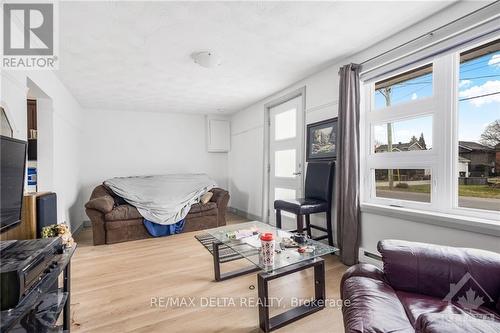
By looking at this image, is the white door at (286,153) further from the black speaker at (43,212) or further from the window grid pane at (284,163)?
the black speaker at (43,212)

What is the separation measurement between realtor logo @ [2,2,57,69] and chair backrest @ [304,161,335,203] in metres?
2.80

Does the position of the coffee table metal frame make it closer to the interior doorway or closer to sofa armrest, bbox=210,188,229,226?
the interior doorway

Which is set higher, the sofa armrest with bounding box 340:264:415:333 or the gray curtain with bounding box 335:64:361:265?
the gray curtain with bounding box 335:64:361:265

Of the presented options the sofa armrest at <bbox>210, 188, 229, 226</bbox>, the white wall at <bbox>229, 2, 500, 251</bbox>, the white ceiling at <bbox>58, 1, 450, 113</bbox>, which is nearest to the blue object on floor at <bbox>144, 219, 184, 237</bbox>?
the sofa armrest at <bbox>210, 188, 229, 226</bbox>

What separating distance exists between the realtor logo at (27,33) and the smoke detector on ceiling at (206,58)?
1.15m

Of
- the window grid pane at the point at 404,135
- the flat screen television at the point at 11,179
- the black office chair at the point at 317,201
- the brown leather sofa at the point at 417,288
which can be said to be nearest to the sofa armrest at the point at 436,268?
the brown leather sofa at the point at 417,288

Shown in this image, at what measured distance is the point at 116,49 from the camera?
2.33 m

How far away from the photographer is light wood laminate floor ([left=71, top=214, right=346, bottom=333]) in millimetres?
1643

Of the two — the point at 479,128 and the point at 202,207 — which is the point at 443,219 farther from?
the point at 202,207

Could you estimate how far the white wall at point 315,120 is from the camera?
1809mm

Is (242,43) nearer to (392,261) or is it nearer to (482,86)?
(482,86)

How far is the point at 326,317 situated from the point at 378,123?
6.17ft

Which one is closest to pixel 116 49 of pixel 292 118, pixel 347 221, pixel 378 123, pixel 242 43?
pixel 242 43

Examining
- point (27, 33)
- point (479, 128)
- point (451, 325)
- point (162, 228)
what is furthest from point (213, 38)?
point (162, 228)
